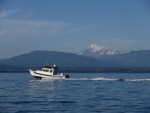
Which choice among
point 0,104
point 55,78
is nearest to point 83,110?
point 0,104

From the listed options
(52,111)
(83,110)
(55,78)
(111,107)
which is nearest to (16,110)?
(52,111)

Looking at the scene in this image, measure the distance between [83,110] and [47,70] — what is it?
55.8 meters

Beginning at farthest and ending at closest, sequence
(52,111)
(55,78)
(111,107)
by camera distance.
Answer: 1. (55,78)
2. (111,107)
3. (52,111)

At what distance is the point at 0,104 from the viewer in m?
33.1

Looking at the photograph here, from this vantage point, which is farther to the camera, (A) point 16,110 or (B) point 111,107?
Result: (B) point 111,107

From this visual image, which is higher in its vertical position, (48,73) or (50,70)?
(50,70)

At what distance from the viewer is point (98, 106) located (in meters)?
32.1

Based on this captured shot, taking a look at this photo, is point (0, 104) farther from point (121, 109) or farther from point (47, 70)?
point (47, 70)

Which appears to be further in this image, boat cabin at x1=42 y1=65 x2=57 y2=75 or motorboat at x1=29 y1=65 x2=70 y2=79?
boat cabin at x1=42 y1=65 x2=57 y2=75

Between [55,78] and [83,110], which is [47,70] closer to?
[55,78]

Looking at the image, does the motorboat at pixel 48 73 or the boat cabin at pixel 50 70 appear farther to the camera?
the boat cabin at pixel 50 70

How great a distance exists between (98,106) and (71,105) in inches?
85.5

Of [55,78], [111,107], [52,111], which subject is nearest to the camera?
[52,111]

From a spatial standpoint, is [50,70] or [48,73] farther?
[50,70]
